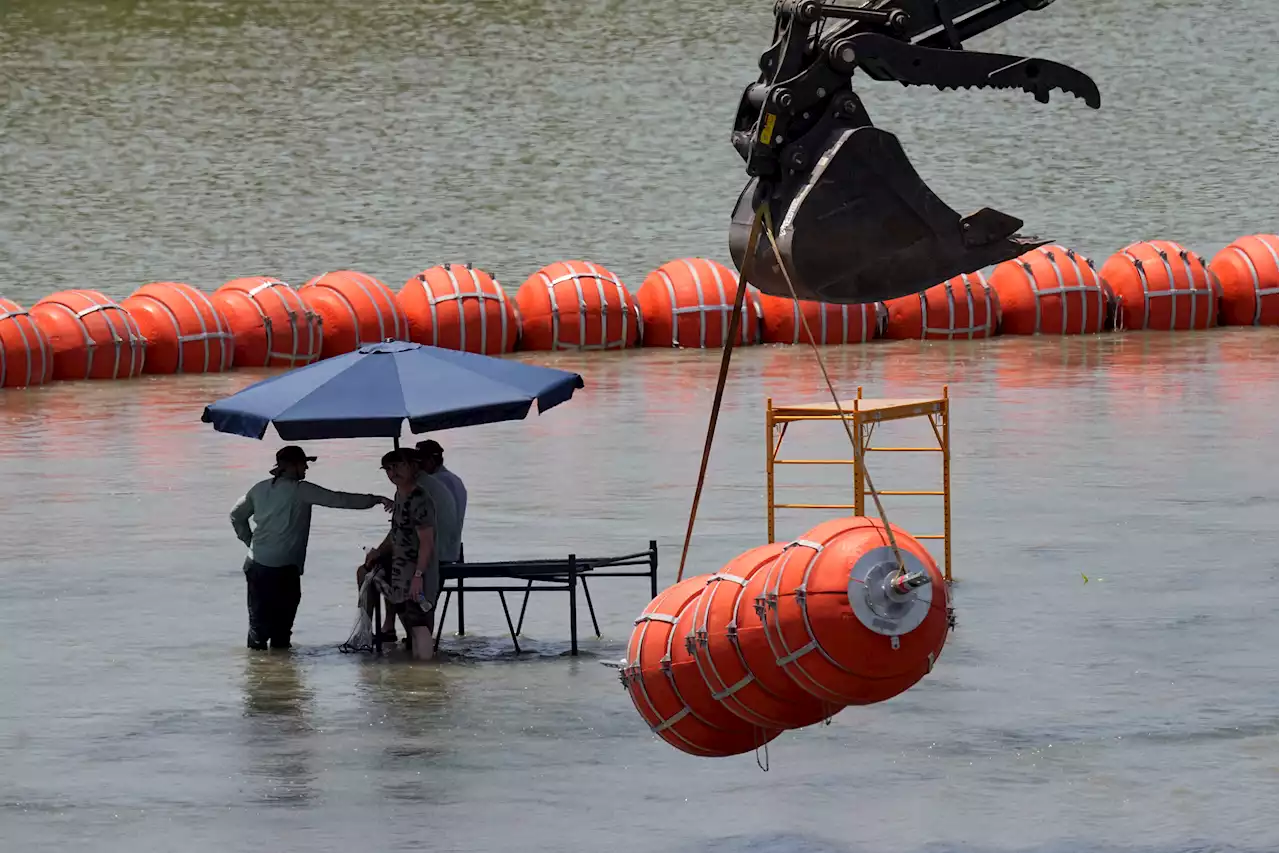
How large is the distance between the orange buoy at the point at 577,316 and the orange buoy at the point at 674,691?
25.1m

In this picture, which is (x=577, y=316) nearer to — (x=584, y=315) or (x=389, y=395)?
(x=584, y=315)

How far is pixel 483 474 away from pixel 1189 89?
41228 mm

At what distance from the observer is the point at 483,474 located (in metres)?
23.7

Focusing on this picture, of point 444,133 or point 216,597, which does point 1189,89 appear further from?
point 216,597

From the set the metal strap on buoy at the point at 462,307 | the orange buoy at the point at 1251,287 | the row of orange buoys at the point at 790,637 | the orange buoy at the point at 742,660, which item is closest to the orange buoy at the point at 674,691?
the row of orange buoys at the point at 790,637

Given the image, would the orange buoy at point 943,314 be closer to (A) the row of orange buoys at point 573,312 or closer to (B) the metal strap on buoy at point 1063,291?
(A) the row of orange buoys at point 573,312

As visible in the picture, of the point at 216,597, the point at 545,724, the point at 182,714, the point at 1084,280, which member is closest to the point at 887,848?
the point at 545,724

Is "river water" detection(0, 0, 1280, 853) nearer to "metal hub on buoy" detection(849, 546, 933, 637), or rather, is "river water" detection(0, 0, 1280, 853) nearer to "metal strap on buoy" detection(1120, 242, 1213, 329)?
"metal strap on buoy" detection(1120, 242, 1213, 329)

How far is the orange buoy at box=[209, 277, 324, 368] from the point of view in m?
34.3

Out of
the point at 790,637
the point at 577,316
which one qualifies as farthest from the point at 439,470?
the point at 577,316

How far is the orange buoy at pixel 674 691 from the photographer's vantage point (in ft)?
34.3

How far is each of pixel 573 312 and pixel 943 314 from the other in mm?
5791

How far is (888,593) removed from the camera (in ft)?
32.4

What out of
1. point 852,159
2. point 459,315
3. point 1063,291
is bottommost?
point 459,315
